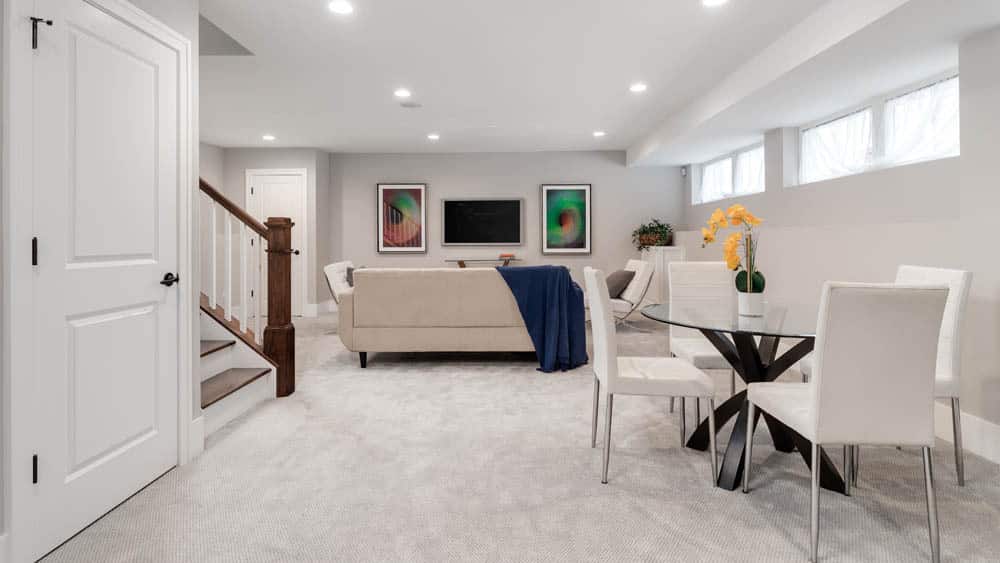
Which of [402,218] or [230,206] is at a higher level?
[402,218]

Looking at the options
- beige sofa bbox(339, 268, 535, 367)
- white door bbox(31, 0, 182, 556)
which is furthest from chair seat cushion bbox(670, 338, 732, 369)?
white door bbox(31, 0, 182, 556)

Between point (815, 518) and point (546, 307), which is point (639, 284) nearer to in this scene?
point (546, 307)

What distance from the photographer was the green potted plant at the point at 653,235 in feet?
25.6

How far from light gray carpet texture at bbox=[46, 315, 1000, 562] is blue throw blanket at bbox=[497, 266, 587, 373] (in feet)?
3.82

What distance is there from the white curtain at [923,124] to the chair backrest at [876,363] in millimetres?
2687

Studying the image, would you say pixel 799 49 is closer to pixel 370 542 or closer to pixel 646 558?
pixel 646 558

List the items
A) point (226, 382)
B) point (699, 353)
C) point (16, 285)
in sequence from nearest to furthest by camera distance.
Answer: point (16, 285)
point (699, 353)
point (226, 382)

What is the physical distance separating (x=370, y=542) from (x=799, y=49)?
375cm

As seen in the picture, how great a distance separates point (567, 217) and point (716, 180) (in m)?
2.14

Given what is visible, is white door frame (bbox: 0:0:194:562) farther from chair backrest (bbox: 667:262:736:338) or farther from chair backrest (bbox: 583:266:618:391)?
chair backrest (bbox: 667:262:736:338)

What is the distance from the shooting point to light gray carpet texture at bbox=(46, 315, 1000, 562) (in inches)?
69.3

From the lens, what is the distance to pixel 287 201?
7789 mm

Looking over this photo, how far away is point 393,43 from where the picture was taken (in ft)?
12.5

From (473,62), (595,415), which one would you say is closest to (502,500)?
(595,415)
